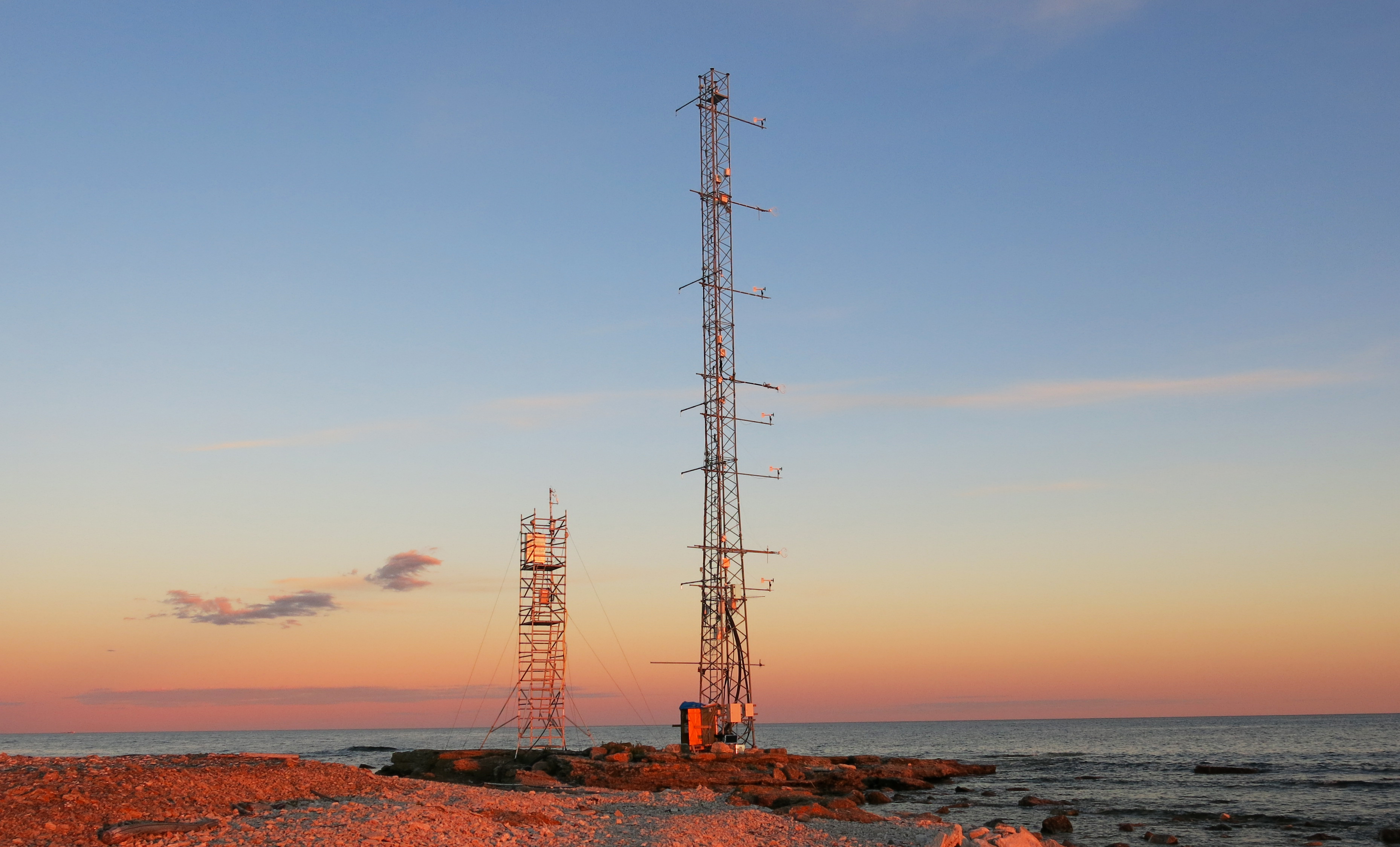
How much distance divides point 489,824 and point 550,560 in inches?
874

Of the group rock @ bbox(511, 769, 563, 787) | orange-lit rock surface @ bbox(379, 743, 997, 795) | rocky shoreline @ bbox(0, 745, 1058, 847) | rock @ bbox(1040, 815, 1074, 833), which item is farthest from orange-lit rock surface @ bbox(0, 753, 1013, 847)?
orange-lit rock surface @ bbox(379, 743, 997, 795)

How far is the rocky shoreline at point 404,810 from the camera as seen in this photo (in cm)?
1964

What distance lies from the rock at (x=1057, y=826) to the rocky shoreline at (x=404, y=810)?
111 inches

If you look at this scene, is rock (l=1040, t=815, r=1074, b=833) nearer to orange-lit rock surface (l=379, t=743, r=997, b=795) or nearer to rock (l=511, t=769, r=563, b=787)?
orange-lit rock surface (l=379, t=743, r=997, b=795)

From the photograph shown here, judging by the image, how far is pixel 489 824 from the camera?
891 inches

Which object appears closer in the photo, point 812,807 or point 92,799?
point 92,799

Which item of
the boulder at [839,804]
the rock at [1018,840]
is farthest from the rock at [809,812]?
the rock at [1018,840]

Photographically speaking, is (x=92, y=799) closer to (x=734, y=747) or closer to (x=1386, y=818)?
(x=734, y=747)

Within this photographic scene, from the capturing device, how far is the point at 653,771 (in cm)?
3897

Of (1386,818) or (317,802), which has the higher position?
(317,802)

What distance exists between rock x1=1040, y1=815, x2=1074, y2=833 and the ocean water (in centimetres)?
51

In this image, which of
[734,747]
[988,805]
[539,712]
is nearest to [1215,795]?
[988,805]

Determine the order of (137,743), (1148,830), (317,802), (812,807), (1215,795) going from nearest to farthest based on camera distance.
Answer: (317,802) < (812,807) < (1148,830) < (1215,795) < (137,743)

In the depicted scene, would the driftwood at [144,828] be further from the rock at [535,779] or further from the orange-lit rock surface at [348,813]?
the rock at [535,779]
